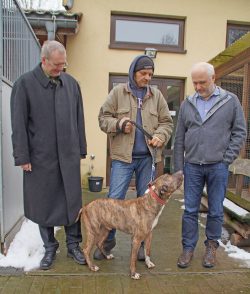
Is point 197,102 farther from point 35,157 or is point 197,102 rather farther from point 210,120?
point 35,157

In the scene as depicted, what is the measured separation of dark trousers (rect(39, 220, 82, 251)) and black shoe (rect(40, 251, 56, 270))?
42 millimetres

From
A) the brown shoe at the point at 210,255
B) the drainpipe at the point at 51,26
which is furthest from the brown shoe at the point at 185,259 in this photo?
the drainpipe at the point at 51,26

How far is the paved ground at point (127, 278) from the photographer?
3.24 m

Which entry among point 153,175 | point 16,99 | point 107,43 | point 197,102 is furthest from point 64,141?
point 107,43

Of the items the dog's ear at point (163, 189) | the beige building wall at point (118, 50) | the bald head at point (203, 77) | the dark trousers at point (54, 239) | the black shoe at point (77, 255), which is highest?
the beige building wall at point (118, 50)

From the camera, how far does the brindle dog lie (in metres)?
3.39

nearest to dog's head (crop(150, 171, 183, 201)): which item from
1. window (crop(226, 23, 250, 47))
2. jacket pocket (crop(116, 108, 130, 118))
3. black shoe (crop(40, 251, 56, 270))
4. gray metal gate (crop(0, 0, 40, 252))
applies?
jacket pocket (crop(116, 108, 130, 118))

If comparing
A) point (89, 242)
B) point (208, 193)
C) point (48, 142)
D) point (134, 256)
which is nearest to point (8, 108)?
point (48, 142)

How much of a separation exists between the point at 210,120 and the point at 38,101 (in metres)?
1.73

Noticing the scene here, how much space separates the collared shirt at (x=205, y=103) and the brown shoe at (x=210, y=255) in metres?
1.40

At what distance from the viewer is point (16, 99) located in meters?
3.34

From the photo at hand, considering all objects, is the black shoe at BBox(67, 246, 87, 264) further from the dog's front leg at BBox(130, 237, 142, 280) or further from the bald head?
the bald head

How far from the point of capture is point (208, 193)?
379 cm

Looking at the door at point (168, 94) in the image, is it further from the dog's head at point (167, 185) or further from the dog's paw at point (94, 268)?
the dog's head at point (167, 185)
